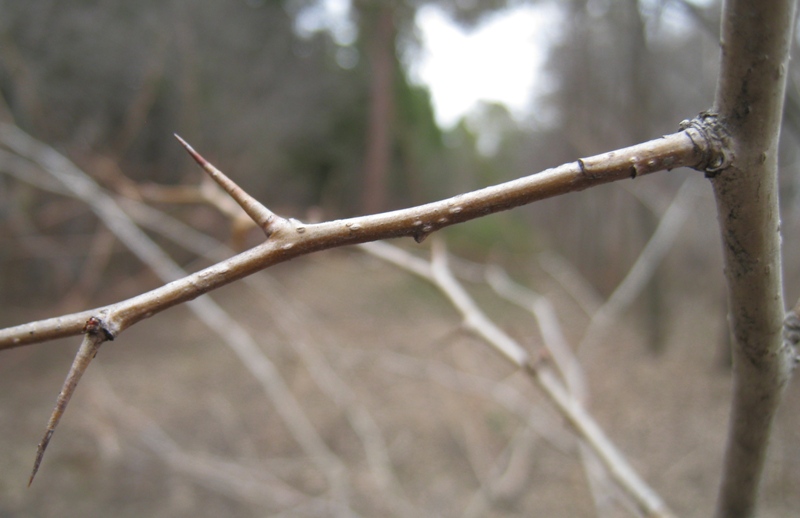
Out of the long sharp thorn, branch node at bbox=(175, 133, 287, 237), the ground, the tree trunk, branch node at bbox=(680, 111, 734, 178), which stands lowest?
the long sharp thorn

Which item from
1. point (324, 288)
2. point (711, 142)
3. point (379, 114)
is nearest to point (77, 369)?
point (711, 142)

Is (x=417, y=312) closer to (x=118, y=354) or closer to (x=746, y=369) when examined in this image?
(x=118, y=354)

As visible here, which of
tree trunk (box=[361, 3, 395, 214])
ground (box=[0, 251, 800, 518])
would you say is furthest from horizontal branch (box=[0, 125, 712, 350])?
tree trunk (box=[361, 3, 395, 214])

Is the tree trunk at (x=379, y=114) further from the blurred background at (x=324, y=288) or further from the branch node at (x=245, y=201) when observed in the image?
the branch node at (x=245, y=201)

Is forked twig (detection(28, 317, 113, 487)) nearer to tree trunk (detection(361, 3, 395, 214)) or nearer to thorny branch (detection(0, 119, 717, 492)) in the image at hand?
thorny branch (detection(0, 119, 717, 492))

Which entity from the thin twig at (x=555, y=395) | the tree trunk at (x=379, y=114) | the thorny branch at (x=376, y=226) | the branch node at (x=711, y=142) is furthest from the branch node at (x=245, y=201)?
the tree trunk at (x=379, y=114)

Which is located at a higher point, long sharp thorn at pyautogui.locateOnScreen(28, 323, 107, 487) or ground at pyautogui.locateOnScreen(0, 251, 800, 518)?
ground at pyautogui.locateOnScreen(0, 251, 800, 518)
